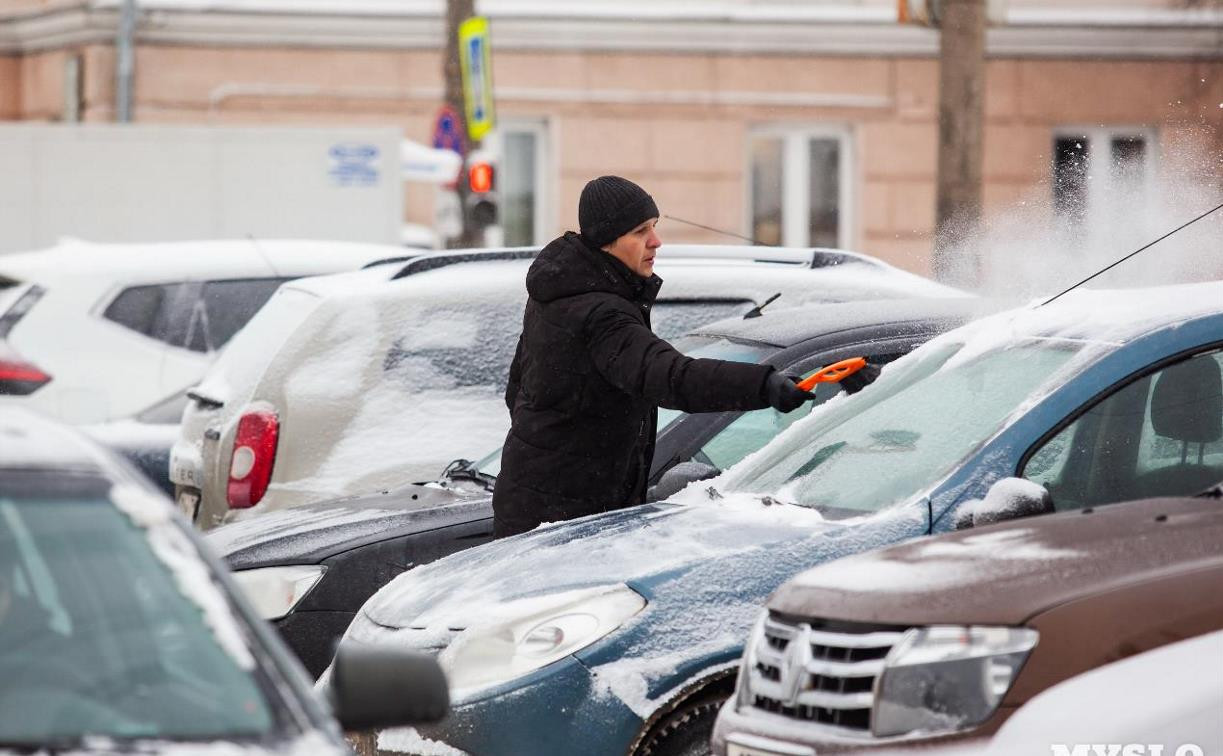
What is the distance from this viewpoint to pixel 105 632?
10.9ft

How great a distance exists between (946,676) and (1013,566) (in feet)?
0.85

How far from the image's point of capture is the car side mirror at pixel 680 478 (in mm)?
5793

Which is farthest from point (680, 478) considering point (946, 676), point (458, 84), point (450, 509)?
point (458, 84)

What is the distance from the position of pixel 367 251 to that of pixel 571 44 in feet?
47.9

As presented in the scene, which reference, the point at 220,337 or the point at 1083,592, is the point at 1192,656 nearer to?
the point at 1083,592

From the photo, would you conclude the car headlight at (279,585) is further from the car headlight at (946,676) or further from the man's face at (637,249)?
the car headlight at (946,676)

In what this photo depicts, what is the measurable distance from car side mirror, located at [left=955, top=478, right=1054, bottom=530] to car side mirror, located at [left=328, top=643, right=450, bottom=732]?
1616 mm

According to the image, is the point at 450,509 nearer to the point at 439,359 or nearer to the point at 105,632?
the point at 439,359

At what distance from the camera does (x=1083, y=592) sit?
3.76 m

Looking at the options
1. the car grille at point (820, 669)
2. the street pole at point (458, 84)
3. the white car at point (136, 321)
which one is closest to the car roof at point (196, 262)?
the white car at point (136, 321)

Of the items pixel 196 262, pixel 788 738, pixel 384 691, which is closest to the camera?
pixel 384 691

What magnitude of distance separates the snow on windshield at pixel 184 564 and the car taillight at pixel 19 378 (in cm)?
764

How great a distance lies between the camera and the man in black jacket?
606cm

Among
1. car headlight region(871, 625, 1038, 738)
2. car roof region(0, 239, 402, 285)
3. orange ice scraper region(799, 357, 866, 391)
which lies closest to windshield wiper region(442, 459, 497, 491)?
orange ice scraper region(799, 357, 866, 391)
